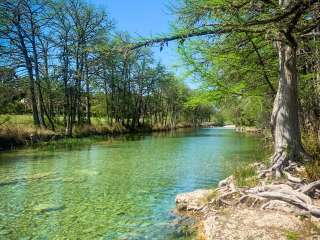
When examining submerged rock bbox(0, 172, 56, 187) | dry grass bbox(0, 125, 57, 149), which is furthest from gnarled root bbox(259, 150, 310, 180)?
dry grass bbox(0, 125, 57, 149)

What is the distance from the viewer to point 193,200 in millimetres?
9914

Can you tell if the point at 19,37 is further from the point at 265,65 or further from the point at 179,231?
the point at 179,231

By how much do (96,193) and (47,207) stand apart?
1996 mm

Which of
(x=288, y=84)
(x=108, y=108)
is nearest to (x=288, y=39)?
(x=288, y=84)

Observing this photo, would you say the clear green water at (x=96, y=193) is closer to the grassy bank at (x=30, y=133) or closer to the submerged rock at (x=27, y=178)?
the submerged rock at (x=27, y=178)

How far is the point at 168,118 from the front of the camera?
91.1 meters

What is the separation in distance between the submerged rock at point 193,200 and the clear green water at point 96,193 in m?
0.30

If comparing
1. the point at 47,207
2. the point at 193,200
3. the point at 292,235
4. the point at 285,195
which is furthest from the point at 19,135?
the point at 292,235

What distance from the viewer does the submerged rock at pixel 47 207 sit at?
33.2 ft

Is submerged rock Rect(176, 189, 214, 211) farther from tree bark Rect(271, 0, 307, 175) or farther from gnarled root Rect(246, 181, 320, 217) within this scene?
tree bark Rect(271, 0, 307, 175)

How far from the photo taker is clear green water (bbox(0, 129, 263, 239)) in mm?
8414

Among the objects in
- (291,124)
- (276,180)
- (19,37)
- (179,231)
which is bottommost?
(179,231)

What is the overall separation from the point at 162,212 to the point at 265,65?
7.24 m

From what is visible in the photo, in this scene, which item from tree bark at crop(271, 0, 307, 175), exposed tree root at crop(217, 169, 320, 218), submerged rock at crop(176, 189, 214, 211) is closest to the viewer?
exposed tree root at crop(217, 169, 320, 218)
